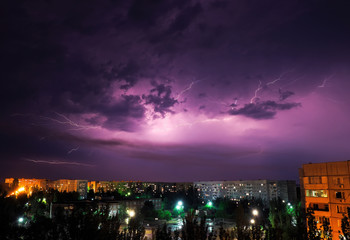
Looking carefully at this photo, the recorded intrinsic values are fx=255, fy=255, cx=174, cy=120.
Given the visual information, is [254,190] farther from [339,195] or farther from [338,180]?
[338,180]

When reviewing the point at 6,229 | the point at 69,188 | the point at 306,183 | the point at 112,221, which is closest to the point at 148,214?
the point at 306,183

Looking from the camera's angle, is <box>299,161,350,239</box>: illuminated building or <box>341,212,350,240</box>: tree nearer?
<box>341,212,350,240</box>: tree

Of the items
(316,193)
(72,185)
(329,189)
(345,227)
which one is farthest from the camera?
(72,185)

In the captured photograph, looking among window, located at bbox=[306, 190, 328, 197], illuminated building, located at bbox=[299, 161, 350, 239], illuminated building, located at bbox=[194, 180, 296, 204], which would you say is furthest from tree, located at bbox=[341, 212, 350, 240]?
illuminated building, located at bbox=[194, 180, 296, 204]

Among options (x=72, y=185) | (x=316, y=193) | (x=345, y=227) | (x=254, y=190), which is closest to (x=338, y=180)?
(x=316, y=193)

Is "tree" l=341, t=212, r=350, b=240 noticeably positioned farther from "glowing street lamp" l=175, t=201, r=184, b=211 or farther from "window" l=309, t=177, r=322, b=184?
"glowing street lamp" l=175, t=201, r=184, b=211

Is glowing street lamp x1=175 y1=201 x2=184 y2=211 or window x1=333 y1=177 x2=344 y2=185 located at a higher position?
window x1=333 y1=177 x2=344 y2=185

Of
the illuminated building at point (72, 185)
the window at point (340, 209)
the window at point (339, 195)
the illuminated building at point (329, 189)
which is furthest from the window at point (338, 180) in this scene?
the illuminated building at point (72, 185)
